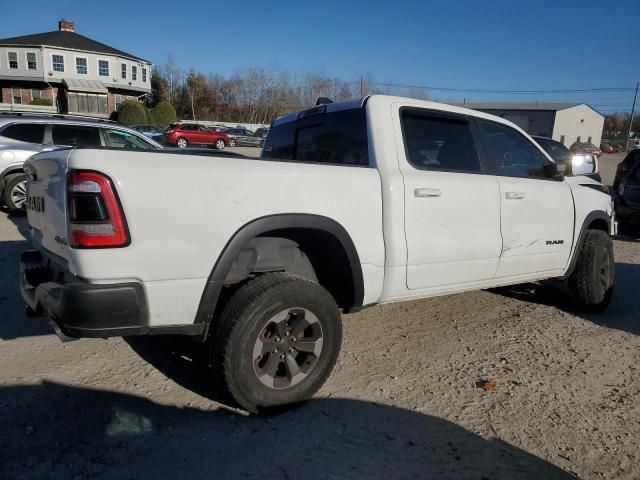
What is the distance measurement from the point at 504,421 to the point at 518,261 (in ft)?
5.22

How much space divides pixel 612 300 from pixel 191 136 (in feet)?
99.7

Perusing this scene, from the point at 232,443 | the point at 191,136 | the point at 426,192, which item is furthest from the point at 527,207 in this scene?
the point at 191,136

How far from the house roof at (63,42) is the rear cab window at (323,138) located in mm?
48906

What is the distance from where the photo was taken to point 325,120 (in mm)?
3758

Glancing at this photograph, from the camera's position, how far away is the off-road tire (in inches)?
184

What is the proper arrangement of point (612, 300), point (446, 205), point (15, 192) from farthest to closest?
1. point (15, 192)
2. point (612, 300)
3. point (446, 205)

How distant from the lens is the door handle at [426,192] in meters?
3.24

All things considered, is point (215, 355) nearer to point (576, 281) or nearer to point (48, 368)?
point (48, 368)

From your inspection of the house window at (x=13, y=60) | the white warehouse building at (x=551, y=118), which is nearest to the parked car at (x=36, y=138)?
the house window at (x=13, y=60)

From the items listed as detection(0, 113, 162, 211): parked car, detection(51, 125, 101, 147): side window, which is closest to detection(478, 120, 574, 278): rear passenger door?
detection(0, 113, 162, 211): parked car

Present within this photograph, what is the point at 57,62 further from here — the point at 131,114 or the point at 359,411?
the point at 359,411

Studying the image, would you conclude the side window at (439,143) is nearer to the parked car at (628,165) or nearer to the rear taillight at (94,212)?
the rear taillight at (94,212)

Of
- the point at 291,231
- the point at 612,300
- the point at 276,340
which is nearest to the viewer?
the point at 276,340

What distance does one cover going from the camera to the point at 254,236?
266 cm
